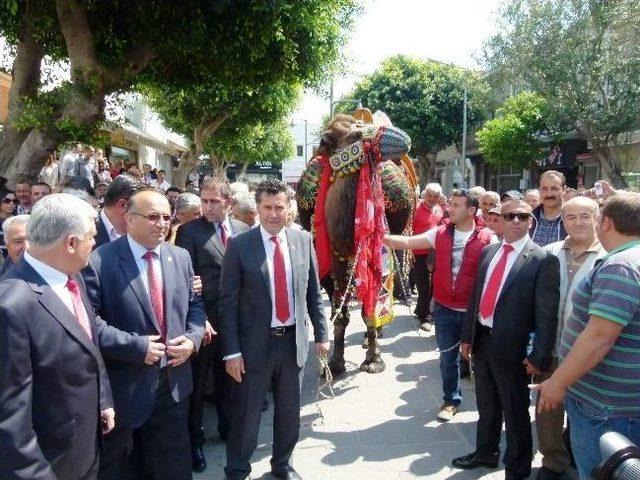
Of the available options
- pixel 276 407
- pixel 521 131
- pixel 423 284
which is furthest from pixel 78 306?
pixel 521 131

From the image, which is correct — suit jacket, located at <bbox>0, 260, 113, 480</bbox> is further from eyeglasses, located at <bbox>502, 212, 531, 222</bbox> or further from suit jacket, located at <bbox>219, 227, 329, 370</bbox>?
eyeglasses, located at <bbox>502, 212, 531, 222</bbox>

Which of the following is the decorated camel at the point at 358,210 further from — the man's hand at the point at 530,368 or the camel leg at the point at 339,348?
the man's hand at the point at 530,368

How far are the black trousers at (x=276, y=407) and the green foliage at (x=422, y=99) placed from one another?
2778 cm

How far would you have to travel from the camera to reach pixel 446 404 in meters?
4.66

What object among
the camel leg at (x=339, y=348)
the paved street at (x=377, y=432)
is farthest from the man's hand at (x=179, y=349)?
the camel leg at (x=339, y=348)

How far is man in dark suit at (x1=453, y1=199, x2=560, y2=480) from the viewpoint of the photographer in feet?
11.1

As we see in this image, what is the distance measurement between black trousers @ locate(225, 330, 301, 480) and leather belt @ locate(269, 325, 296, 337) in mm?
21

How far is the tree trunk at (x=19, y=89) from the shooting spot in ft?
24.1

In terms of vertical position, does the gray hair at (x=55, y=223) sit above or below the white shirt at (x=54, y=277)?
above

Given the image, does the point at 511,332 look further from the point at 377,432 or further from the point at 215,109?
the point at 215,109

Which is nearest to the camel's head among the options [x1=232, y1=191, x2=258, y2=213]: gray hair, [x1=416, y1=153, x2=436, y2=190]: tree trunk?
[x1=232, y1=191, x2=258, y2=213]: gray hair

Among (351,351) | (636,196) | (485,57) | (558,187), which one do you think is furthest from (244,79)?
(485,57)

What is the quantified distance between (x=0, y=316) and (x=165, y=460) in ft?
4.98

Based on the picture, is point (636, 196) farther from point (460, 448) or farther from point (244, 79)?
point (244, 79)
